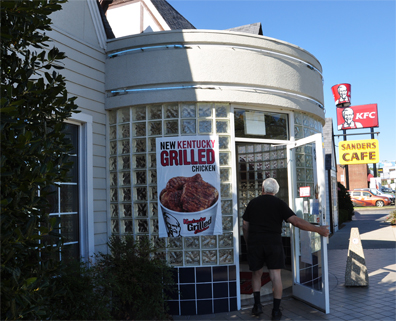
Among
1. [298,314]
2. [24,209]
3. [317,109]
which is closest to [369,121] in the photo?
[317,109]

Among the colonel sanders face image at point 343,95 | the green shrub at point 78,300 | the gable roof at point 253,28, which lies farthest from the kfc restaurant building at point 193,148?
the colonel sanders face image at point 343,95

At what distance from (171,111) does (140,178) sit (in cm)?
111

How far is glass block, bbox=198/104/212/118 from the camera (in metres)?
5.89

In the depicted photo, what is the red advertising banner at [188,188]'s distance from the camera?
5.68 m

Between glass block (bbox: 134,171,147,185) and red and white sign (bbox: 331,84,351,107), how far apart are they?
88.9 feet

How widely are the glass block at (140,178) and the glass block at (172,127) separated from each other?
0.72 m

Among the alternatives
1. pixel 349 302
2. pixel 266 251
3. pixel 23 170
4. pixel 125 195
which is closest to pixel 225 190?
pixel 266 251

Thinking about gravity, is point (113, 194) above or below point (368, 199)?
above

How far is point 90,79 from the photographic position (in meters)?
5.82

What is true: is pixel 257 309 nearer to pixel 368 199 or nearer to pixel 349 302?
pixel 349 302

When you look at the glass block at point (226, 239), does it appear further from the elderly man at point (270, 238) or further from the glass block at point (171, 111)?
the glass block at point (171, 111)

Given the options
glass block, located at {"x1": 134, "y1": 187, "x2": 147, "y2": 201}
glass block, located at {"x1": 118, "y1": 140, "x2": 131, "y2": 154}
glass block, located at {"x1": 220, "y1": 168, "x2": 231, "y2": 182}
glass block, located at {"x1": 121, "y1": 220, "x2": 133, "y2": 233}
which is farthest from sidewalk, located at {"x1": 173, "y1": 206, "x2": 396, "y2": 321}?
glass block, located at {"x1": 118, "y1": 140, "x2": 131, "y2": 154}

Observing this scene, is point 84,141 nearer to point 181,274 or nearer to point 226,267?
point 181,274

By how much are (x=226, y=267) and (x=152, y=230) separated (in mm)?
1204
